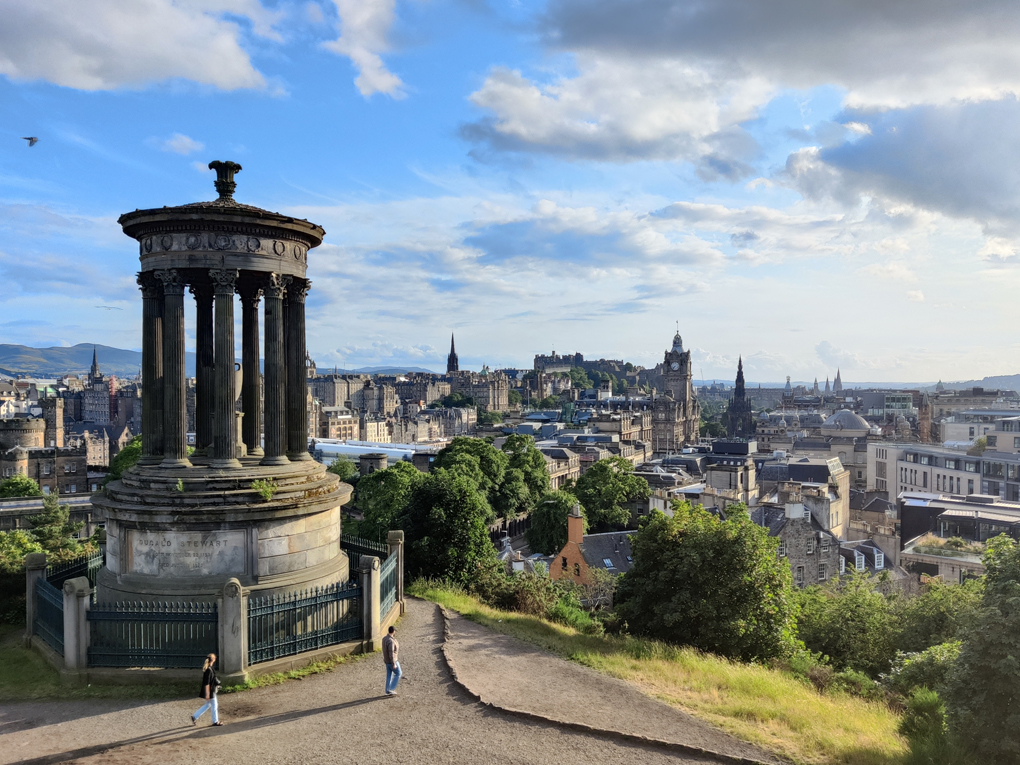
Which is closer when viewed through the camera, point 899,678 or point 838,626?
point 899,678

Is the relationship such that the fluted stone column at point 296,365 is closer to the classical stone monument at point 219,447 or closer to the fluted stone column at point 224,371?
the classical stone monument at point 219,447

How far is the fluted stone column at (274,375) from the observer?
68.6 feet

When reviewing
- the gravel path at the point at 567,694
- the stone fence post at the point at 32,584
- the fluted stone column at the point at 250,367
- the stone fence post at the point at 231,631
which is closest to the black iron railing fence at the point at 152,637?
the stone fence post at the point at 231,631

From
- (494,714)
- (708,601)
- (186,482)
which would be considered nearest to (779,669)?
(708,601)

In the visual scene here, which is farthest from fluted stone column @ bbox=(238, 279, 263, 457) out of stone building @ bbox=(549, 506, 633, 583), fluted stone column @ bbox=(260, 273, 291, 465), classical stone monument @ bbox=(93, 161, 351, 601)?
stone building @ bbox=(549, 506, 633, 583)

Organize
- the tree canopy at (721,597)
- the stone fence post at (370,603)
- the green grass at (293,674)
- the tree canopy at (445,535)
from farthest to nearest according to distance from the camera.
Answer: the tree canopy at (445,535) < the tree canopy at (721,597) < the stone fence post at (370,603) < the green grass at (293,674)

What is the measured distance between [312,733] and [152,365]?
41.9ft

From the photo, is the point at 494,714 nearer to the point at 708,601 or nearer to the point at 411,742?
the point at 411,742

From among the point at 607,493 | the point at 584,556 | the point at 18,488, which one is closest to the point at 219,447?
the point at 584,556

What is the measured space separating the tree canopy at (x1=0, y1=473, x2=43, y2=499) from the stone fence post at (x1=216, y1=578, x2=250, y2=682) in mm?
62733

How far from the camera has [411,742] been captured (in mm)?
13906

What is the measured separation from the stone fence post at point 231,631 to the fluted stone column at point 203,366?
7039 mm

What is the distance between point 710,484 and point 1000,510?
2807 cm

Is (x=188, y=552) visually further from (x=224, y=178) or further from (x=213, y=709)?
(x=224, y=178)
